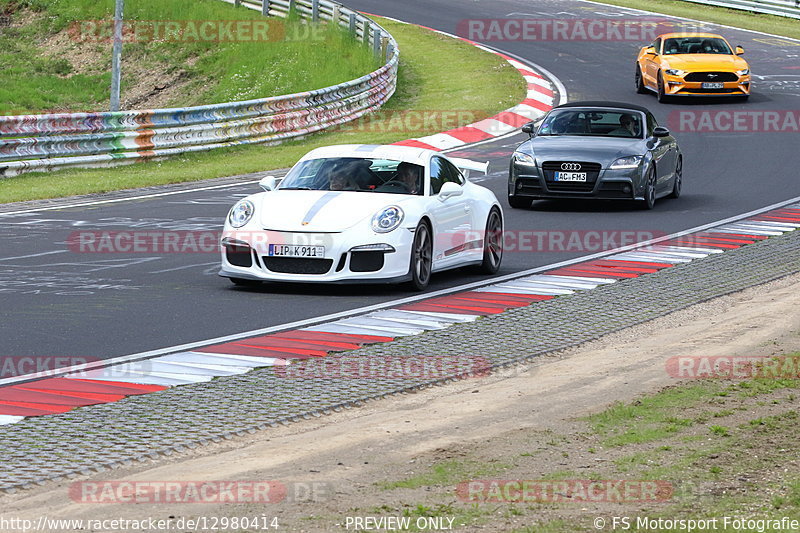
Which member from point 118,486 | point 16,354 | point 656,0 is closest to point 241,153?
point 16,354

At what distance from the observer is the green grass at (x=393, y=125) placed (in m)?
22.5

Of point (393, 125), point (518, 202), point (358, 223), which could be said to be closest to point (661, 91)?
point (393, 125)

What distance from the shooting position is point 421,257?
1366 cm

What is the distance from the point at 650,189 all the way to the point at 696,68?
13.0 metres

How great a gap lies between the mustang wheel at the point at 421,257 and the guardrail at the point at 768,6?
130ft

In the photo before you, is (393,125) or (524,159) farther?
(393,125)

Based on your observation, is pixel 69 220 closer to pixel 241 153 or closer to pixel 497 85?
pixel 241 153

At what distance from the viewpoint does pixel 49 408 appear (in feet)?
28.2

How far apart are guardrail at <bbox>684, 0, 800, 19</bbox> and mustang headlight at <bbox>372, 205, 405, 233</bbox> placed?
132ft

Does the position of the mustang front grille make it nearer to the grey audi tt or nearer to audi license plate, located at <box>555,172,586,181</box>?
the grey audi tt

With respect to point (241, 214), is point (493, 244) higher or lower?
lower

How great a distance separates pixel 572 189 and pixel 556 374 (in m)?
10.1

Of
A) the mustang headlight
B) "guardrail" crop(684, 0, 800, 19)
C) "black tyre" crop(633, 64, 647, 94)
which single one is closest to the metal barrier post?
"black tyre" crop(633, 64, 647, 94)

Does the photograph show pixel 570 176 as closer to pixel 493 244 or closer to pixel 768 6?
pixel 493 244
